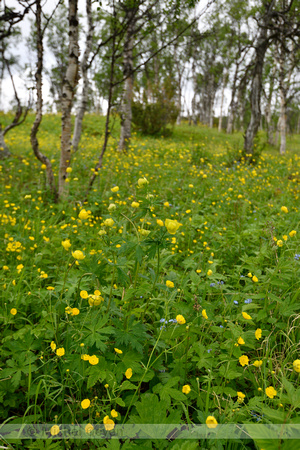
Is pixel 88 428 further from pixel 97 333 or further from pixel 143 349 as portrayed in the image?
pixel 143 349

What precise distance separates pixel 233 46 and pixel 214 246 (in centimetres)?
2585

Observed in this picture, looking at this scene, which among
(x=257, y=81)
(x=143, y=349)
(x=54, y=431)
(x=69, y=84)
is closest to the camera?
(x=54, y=431)

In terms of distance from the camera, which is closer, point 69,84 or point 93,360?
point 93,360

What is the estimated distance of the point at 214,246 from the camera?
8.45 feet

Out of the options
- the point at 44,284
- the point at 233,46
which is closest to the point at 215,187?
the point at 44,284

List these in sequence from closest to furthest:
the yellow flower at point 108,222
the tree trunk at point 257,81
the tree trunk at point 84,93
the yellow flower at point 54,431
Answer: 1. the yellow flower at point 54,431
2. the yellow flower at point 108,222
3. the tree trunk at point 84,93
4. the tree trunk at point 257,81

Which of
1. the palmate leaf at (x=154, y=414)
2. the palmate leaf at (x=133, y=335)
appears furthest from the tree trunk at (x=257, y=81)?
the palmate leaf at (x=154, y=414)

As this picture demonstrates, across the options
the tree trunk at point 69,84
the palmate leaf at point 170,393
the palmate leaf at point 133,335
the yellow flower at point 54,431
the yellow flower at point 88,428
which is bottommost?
the yellow flower at point 88,428

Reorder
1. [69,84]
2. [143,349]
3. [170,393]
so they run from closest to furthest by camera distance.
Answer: [170,393] → [143,349] → [69,84]

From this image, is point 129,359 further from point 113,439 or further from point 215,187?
point 215,187

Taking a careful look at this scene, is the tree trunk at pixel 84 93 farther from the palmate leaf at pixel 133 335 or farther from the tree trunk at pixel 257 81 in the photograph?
the palmate leaf at pixel 133 335

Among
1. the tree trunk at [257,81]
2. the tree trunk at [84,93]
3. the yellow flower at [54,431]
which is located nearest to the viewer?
the yellow flower at [54,431]

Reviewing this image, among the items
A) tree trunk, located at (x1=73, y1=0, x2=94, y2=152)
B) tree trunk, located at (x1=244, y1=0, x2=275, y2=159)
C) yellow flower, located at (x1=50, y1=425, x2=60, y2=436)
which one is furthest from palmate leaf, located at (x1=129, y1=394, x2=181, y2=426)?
tree trunk, located at (x1=244, y1=0, x2=275, y2=159)

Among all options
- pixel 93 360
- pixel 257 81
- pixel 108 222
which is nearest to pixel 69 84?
pixel 108 222
